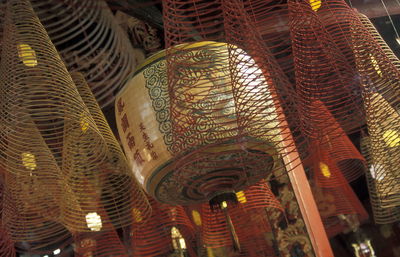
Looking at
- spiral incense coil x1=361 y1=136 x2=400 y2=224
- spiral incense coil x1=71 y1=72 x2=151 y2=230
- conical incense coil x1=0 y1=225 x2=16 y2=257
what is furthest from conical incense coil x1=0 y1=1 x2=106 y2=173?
spiral incense coil x1=361 y1=136 x2=400 y2=224

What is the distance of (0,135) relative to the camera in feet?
5.91

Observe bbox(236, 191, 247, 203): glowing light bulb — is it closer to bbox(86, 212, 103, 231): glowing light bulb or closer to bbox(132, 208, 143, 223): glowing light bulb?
bbox(132, 208, 143, 223): glowing light bulb

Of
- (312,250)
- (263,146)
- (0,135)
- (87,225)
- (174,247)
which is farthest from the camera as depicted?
(174,247)

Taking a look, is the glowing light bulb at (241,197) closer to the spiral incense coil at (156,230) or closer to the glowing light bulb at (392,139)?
the spiral incense coil at (156,230)

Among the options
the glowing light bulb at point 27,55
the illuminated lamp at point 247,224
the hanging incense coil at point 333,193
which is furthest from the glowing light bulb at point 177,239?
the glowing light bulb at point 27,55

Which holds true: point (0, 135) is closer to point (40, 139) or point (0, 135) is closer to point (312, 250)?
point (40, 139)

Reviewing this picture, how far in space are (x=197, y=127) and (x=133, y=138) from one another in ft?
1.21

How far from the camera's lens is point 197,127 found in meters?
1.41

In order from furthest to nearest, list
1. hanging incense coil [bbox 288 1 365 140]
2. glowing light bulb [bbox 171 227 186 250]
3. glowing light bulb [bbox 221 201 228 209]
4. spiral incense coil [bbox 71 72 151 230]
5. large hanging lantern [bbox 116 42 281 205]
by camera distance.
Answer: glowing light bulb [bbox 171 227 186 250], spiral incense coil [bbox 71 72 151 230], glowing light bulb [bbox 221 201 228 209], hanging incense coil [bbox 288 1 365 140], large hanging lantern [bbox 116 42 281 205]

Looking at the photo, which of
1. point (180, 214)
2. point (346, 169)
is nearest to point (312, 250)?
point (180, 214)

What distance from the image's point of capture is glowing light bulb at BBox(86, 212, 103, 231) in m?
2.17

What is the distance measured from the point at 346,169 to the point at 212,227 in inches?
127

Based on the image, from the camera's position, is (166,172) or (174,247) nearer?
(166,172)

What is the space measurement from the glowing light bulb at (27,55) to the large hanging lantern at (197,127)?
332 millimetres
